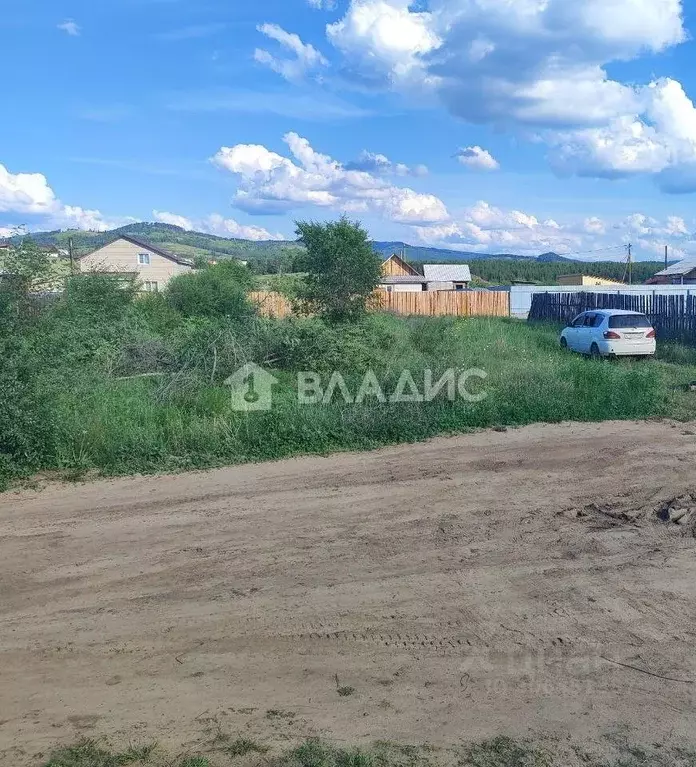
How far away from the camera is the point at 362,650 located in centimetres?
446

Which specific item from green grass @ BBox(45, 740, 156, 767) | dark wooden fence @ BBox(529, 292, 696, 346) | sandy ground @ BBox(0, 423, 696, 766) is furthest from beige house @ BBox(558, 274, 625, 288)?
green grass @ BBox(45, 740, 156, 767)

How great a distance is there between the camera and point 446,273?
7069cm

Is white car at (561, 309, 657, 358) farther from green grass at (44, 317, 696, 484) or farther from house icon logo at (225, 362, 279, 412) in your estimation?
house icon logo at (225, 362, 279, 412)

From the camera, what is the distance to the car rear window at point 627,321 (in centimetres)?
1722

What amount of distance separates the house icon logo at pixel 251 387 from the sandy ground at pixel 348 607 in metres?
2.32

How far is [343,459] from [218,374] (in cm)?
477

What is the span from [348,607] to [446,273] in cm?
6774

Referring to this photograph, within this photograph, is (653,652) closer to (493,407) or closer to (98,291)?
(493,407)

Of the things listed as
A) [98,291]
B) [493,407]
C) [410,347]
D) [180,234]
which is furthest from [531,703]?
[180,234]

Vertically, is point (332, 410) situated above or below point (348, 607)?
above

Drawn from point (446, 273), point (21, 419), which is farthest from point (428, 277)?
point (21, 419)

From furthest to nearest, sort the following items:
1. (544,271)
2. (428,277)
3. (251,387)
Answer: (544,271) < (428,277) < (251,387)

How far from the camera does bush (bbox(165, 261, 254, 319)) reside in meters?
24.9

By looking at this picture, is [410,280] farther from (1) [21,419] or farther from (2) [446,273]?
(1) [21,419]
